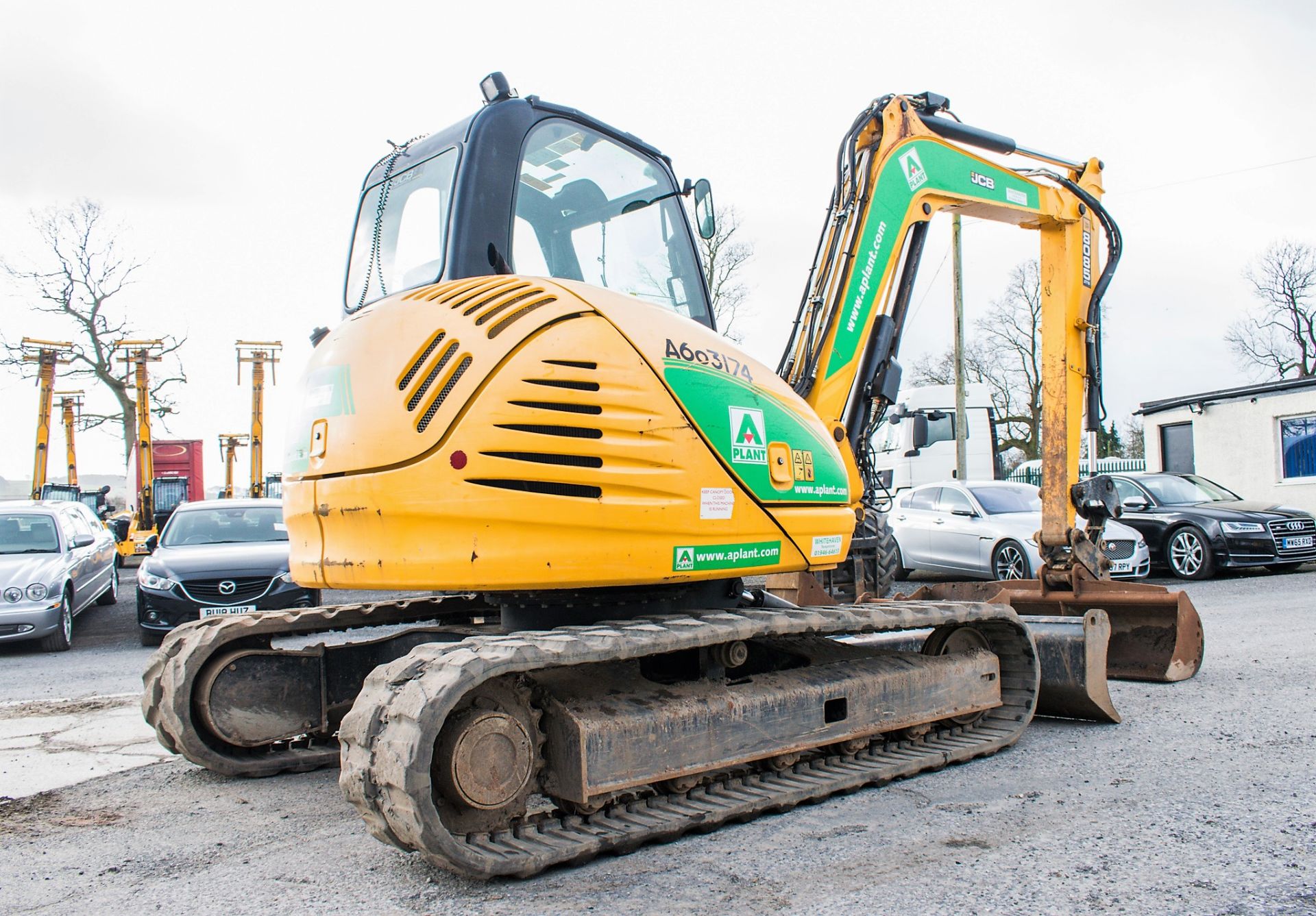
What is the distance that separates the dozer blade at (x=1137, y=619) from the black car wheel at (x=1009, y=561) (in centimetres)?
739

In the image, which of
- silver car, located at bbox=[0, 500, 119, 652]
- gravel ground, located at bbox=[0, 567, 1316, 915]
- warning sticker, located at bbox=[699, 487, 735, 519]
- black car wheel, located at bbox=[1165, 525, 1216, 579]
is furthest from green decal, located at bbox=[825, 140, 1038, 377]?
black car wheel, located at bbox=[1165, 525, 1216, 579]

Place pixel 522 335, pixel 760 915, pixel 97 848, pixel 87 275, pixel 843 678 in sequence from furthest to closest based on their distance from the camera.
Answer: pixel 87 275 < pixel 843 678 < pixel 97 848 < pixel 522 335 < pixel 760 915

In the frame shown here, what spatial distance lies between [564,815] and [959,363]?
21.3 m

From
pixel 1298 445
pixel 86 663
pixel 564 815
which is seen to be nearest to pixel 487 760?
pixel 564 815

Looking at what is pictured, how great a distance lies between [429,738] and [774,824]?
1.41m

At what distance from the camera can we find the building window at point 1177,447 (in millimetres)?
23739

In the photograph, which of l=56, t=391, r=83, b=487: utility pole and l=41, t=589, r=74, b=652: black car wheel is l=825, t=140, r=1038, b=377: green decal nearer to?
l=41, t=589, r=74, b=652: black car wheel

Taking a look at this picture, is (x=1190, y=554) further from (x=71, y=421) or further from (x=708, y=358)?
(x=71, y=421)

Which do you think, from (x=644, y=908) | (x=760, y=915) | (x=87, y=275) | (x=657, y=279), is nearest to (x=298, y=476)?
(x=657, y=279)

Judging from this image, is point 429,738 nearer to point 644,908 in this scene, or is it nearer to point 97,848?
point 644,908

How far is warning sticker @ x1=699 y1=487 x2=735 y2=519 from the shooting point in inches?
152

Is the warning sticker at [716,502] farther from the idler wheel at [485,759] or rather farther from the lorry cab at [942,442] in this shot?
the lorry cab at [942,442]

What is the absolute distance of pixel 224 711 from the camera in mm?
4707

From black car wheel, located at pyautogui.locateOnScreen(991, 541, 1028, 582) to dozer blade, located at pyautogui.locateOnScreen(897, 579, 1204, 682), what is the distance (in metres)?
7.39
